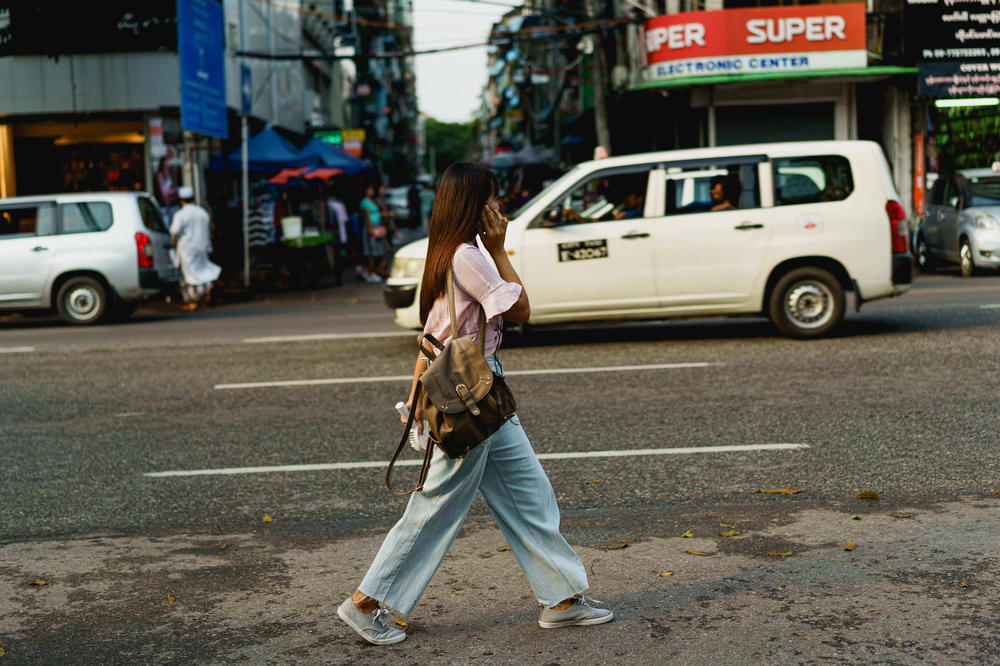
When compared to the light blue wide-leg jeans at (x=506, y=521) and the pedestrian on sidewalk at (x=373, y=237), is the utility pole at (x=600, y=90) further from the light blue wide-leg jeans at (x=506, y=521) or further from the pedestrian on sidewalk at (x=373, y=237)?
the light blue wide-leg jeans at (x=506, y=521)

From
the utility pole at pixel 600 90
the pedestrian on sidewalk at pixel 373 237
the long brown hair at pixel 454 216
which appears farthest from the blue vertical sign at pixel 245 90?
the long brown hair at pixel 454 216

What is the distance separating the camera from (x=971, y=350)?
10.5m

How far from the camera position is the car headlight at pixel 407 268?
38.6 ft

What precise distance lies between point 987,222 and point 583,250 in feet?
31.3

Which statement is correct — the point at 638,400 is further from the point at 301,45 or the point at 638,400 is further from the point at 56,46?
the point at 301,45

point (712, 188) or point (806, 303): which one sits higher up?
point (712, 188)

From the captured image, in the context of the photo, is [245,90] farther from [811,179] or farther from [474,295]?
[474,295]

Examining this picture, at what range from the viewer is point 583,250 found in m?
11.7

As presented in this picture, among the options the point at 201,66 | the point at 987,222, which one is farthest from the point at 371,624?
the point at 201,66

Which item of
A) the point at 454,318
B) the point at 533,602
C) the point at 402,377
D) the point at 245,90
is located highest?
the point at 245,90

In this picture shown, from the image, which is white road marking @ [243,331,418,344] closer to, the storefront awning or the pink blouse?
the pink blouse

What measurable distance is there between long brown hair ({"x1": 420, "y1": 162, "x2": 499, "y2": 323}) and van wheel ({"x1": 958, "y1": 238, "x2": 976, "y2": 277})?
53.7 feet

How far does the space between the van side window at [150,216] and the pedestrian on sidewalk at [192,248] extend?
1537 mm

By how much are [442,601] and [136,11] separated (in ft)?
67.2
